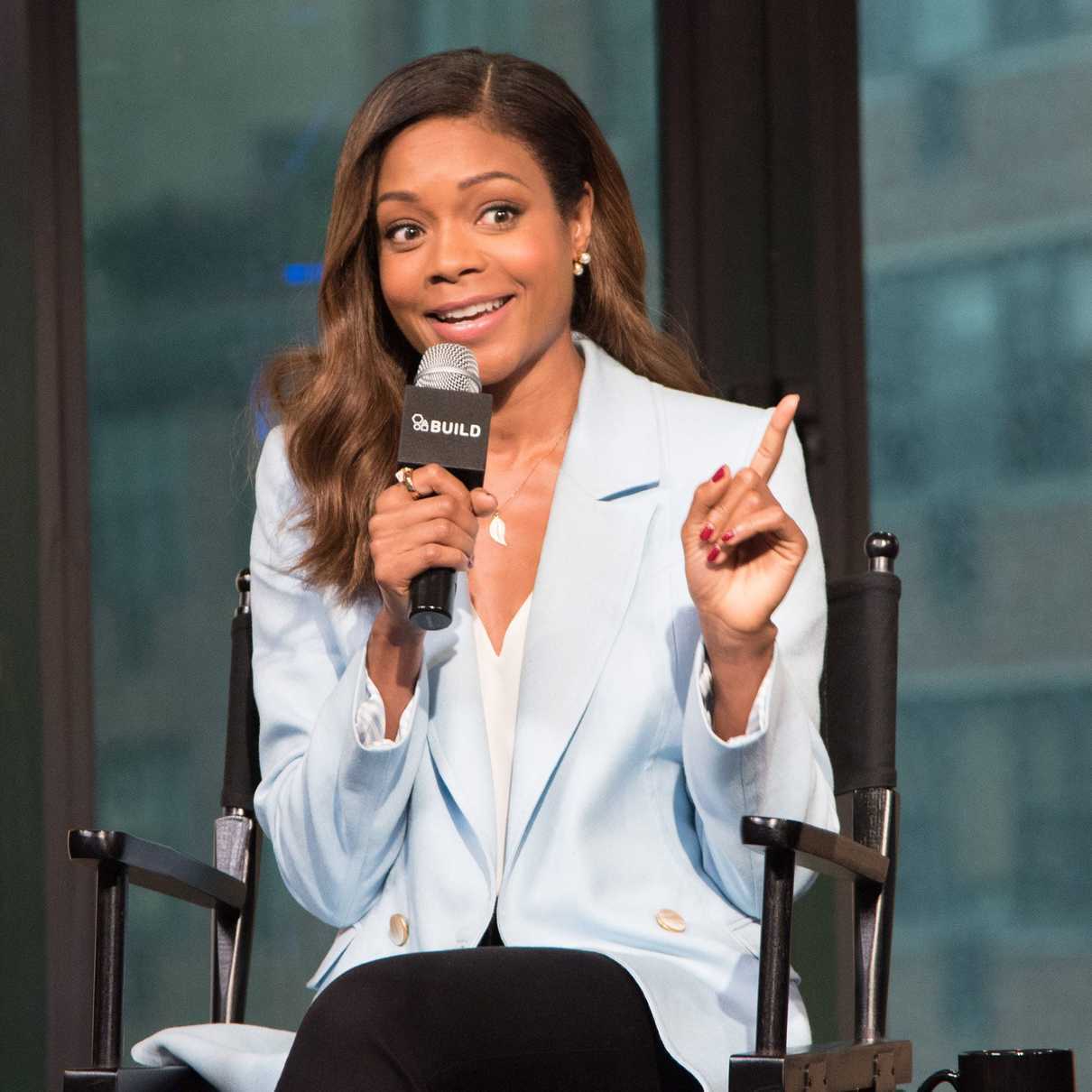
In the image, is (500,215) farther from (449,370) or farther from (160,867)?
(160,867)

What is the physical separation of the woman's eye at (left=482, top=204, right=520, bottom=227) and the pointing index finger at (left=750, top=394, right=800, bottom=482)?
46 centimetres

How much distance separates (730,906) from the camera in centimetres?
175

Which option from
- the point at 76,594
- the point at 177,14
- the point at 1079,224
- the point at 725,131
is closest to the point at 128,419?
the point at 76,594

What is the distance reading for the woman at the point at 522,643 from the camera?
58.2 inches

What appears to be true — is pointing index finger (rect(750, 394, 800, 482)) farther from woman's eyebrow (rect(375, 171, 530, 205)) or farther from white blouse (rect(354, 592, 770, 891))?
woman's eyebrow (rect(375, 171, 530, 205))

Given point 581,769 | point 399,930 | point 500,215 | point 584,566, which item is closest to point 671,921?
Result: point 581,769

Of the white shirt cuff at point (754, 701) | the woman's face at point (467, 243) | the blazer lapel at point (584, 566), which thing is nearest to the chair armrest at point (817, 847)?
the white shirt cuff at point (754, 701)

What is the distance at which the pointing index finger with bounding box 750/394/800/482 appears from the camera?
159cm

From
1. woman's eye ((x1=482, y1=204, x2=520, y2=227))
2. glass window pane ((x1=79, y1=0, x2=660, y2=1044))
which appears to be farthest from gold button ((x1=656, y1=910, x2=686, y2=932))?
glass window pane ((x1=79, y1=0, x2=660, y2=1044))

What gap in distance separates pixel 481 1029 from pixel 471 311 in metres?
0.80

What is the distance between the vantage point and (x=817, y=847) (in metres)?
1.47

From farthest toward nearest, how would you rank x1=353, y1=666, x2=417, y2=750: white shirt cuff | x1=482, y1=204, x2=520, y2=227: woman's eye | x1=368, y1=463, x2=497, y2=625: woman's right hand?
x1=482, y1=204, x2=520, y2=227: woman's eye → x1=353, y1=666, x2=417, y2=750: white shirt cuff → x1=368, y1=463, x2=497, y2=625: woman's right hand

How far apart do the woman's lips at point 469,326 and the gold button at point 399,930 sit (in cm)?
60

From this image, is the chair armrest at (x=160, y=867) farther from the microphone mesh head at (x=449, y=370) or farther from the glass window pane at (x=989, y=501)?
the glass window pane at (x=989, y=501)
